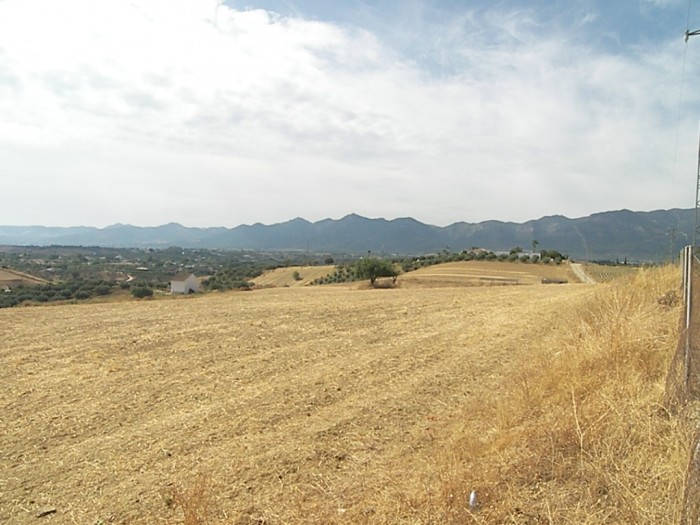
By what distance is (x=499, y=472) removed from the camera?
4.29 metres

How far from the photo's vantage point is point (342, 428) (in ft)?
19.5

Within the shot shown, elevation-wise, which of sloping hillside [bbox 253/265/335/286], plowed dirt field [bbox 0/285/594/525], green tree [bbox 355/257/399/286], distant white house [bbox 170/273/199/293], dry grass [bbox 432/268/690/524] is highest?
dry grass [bbox 432/268/690/524]

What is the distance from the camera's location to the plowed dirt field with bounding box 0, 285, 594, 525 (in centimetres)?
436

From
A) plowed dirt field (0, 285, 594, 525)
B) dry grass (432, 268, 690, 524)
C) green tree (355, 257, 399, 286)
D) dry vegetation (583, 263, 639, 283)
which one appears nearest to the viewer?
dry grass (432, 268, 690, 524)

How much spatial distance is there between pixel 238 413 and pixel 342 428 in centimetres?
136

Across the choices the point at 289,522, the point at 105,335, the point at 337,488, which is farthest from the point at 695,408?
the point at 105,335

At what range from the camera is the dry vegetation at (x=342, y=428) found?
4.00 meters

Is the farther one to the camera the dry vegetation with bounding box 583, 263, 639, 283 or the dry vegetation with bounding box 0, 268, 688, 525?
the dry vegetation with bounding box 583, 263, 639, 283

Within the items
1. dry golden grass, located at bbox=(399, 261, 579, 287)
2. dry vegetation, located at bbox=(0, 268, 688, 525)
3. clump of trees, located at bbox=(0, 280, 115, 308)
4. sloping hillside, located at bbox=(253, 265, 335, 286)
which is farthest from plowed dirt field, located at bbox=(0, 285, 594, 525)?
sloping hillside, located at bbox=(253, 265, 335, 286)

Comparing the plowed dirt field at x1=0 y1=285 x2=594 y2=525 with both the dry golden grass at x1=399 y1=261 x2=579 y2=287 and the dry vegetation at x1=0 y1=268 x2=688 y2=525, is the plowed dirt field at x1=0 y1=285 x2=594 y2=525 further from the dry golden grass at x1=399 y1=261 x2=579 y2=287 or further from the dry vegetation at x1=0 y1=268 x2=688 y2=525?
the dry golden grass at x1=399 y1=261 x2=579 y2=287

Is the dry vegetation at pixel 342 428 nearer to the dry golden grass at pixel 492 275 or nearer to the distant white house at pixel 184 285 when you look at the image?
the dry golden grass at pixel 492 275

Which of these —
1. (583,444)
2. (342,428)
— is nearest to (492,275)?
(342,428)

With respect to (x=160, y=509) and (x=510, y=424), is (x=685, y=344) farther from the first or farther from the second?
(x=160, y=509)

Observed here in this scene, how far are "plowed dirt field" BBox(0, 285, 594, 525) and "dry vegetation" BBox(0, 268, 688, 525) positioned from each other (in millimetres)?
26
